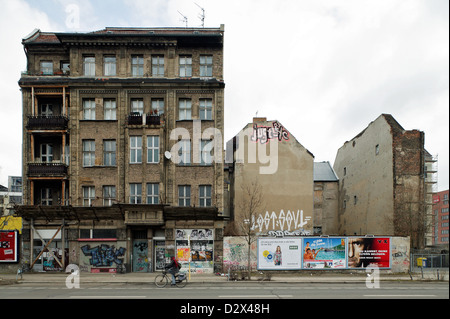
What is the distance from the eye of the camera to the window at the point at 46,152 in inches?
1123

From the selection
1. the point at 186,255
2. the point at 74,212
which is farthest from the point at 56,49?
the point at 186,255

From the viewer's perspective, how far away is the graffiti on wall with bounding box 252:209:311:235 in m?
34.1

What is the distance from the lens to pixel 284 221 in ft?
112

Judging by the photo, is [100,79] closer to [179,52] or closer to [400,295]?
[179,52]

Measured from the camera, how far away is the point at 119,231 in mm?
26578

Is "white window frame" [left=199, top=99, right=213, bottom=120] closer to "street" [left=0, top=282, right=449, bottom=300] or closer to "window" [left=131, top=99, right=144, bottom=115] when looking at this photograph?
"window" [left=131, top=99, right=144, bottom=115]

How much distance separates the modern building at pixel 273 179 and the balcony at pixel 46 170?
15230 millimetres

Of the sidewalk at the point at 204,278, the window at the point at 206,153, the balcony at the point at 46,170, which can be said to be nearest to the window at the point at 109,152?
the balcony at the point at 46,170

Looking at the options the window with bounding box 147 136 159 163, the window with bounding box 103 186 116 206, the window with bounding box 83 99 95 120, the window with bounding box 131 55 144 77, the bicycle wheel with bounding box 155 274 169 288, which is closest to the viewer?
the bicycle wheel with bounding box 155 274 169 288

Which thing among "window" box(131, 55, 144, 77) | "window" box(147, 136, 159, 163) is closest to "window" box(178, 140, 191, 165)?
"window" box(147, 136, 159, 163)

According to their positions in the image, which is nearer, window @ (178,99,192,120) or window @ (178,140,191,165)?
window @ (178,140,191,165)

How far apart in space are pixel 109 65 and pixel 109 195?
10.1 meters

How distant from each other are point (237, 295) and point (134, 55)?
20316 mm

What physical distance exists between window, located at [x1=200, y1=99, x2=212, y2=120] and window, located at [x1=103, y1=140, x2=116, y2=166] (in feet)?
23.4
